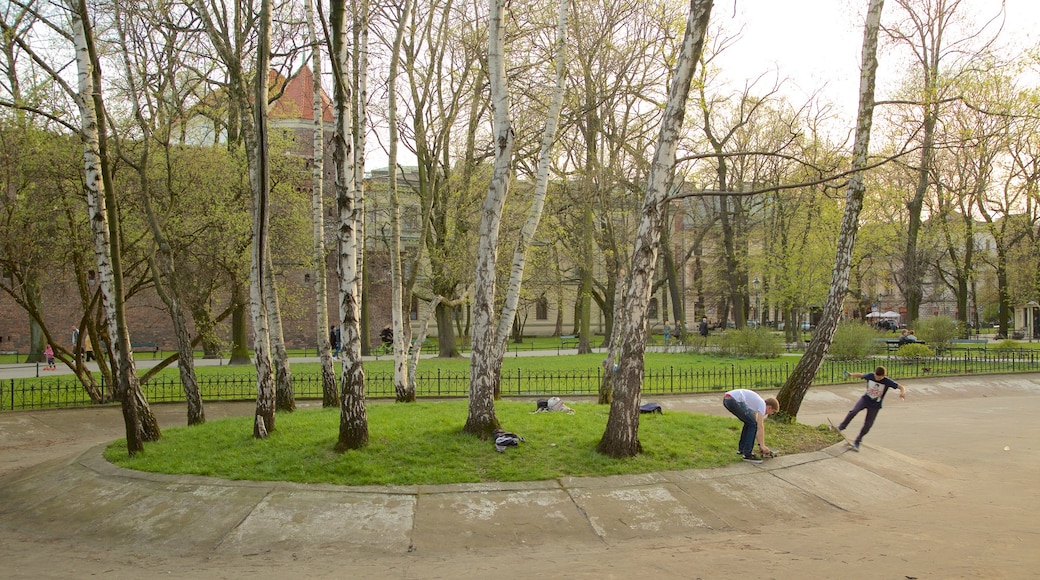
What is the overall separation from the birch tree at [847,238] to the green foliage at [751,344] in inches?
Result: 666

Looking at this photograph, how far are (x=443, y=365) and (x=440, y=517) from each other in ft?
62.5

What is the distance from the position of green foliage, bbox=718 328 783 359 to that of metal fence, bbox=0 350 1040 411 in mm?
2837

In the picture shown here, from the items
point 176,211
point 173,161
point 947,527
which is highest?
point 173,161

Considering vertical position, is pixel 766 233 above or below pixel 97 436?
above

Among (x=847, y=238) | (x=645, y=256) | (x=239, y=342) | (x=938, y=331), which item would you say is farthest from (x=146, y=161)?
(x=938, y=331)

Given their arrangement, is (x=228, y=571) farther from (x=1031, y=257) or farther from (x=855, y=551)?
(x=1031, y=257)

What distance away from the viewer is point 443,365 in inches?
1027

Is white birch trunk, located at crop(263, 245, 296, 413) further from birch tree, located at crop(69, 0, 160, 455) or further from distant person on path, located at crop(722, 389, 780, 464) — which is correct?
distant person on path, located at crop(722, 389, 780, 464)

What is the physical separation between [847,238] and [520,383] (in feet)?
30.9

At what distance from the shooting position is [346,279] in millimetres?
8688

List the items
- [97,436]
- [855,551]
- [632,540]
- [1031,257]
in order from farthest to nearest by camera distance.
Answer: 1. [1031,257]
2. [97,436]
3. [632,540]
4. [855,551]

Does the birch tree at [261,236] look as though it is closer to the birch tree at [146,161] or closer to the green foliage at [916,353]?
the birch tree at [146,161]

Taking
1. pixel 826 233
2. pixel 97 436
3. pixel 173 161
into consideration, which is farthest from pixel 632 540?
pixel 826 233

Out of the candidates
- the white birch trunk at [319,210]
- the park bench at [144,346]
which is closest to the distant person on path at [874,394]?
the white birch trunk at [319,210]
